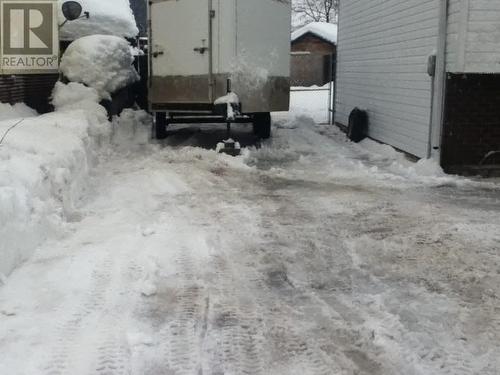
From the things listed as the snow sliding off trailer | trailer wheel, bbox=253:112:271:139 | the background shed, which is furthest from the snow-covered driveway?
the background shed

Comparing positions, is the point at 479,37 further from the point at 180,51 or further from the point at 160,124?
the point at 160,124

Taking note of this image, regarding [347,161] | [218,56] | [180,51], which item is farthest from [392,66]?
[180,51]

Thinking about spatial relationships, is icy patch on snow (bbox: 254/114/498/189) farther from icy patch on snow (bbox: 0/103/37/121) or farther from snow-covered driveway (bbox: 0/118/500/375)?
icy patch on snow (bbox: 0/103/37/121)

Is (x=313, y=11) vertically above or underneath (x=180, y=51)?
above

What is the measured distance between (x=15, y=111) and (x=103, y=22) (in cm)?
337

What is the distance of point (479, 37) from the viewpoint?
890cm

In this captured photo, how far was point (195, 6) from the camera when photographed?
37.1 ft

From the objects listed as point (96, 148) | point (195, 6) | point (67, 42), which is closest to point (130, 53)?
point (67, 42)

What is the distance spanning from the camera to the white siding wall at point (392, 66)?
34.4 ft

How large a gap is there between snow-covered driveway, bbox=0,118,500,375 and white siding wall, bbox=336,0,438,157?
2553mm

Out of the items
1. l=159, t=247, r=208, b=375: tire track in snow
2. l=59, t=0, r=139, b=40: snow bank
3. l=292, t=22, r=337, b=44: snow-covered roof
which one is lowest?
l=159, t=247, r=208, b=375: tire track in snow

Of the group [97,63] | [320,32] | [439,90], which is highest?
[320,32]

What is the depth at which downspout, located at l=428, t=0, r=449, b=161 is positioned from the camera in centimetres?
950

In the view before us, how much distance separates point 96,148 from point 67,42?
379 cm
